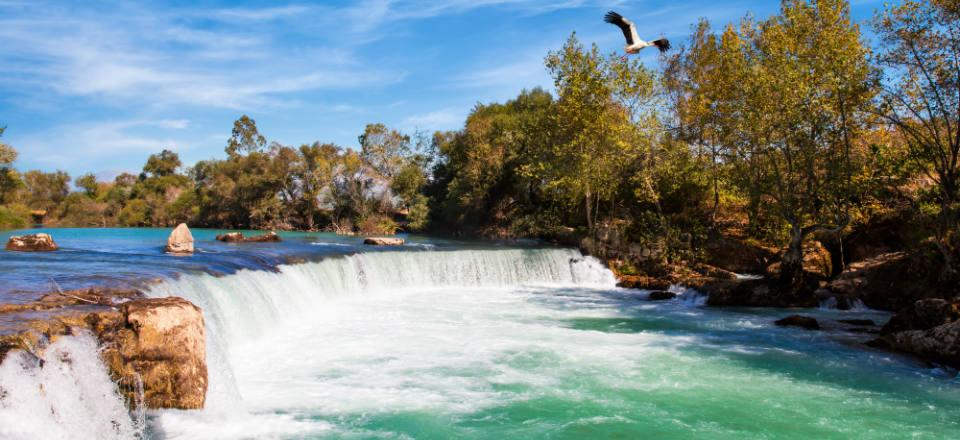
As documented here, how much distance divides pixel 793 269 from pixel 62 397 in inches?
665

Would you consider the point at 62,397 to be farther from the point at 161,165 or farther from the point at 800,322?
the point at 161,165

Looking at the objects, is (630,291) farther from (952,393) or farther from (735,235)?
(952,393)

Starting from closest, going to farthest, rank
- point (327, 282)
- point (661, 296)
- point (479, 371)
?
point (479, 371) < point (327, 282) < point (661, 296)

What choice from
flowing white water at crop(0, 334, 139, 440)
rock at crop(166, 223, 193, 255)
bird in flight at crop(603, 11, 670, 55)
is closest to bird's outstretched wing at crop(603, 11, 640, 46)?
bird in flight at crop(603, 11, 670, 55)

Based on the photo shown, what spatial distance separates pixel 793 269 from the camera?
1664 cm

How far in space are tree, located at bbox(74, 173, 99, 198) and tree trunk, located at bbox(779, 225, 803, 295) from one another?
66.5 metres

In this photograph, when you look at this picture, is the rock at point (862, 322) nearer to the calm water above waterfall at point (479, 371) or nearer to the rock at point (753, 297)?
the calm water above waterfall at point (479, 371)

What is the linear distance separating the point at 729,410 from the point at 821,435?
117 centimetres

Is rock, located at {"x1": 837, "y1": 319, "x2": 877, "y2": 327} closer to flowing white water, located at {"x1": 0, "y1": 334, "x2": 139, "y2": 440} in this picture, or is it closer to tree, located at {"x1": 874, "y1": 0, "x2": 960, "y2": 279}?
tree, located at {"x1": 874, "y1": 0, "x2": 960, "y2": 279}

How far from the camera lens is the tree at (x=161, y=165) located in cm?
6284

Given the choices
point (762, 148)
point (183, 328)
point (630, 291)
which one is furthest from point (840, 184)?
point (183, 328)

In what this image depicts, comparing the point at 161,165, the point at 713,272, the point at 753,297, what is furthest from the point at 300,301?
the point at 161,165

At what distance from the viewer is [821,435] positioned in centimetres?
721

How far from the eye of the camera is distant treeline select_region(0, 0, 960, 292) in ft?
45.8
